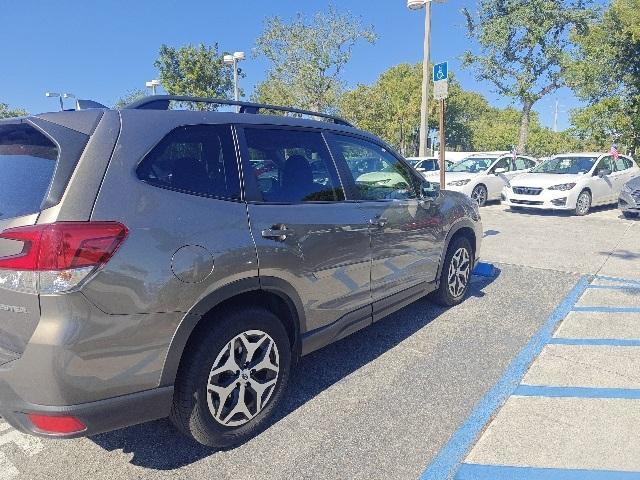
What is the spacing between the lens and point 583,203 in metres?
11.0

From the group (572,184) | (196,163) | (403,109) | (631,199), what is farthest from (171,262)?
(403,109)

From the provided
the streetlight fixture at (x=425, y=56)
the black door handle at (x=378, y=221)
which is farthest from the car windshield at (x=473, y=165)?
the black door handle at (x=378, y=221)

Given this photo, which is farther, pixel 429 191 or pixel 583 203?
pixel 583 203

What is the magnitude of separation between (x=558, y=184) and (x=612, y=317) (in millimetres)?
7611

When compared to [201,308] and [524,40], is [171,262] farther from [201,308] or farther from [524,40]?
[524,40]

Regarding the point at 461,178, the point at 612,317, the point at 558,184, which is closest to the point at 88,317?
the point at 612,317

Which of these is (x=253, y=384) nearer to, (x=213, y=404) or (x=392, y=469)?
(x=213, y=404)

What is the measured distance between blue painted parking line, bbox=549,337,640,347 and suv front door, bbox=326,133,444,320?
1169 mm

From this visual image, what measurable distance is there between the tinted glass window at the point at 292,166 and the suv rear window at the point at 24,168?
996 millimetres

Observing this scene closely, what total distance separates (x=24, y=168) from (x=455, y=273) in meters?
3.74

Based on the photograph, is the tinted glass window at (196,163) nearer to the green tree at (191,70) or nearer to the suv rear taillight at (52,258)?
the suv rear taillight at (52,258)

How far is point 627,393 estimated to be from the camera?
2943 mm

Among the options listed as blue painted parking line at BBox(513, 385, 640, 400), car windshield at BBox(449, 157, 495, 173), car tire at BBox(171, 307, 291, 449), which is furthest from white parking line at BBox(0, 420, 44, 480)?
car windshield at BBox(449, 157, 495, 173)

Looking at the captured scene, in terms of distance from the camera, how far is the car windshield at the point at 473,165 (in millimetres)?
13898
